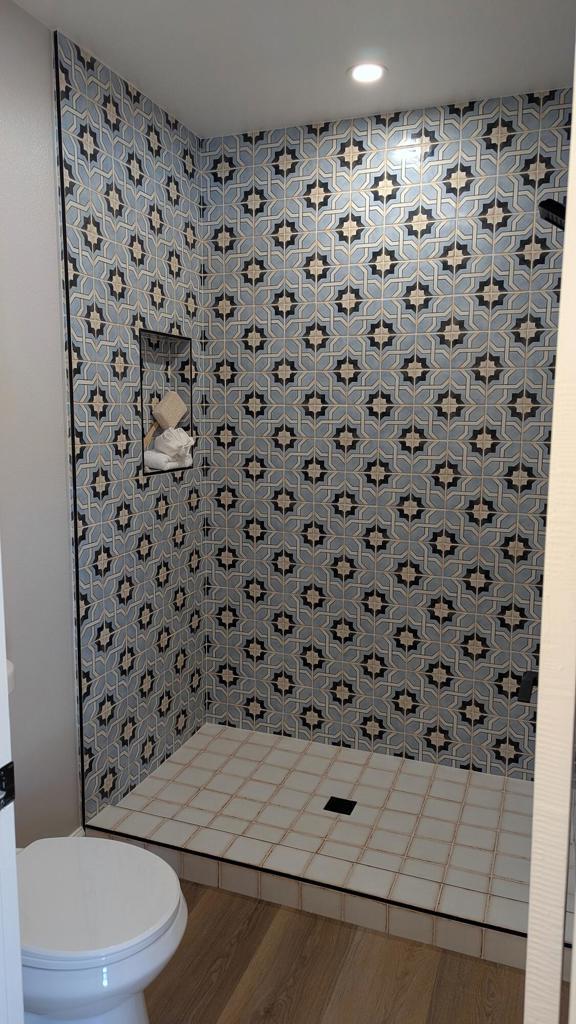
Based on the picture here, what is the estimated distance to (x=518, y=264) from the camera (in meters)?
2.59

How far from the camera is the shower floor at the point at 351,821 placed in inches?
86.5

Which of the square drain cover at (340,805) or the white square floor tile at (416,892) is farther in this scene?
the square drain cover at (340,805)

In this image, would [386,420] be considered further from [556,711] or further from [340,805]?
[556,711]

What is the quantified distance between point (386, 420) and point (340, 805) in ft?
4.71

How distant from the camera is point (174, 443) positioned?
2.81 m

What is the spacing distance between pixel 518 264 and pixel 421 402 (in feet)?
1.92

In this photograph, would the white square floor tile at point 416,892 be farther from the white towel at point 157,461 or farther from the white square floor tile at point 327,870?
the white towel at point 157,461

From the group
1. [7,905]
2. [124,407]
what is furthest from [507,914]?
[124,407]

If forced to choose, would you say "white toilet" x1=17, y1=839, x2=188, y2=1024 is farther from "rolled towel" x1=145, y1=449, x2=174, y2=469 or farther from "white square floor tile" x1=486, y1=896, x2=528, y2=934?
"rolled towel" x1=145, y1=449, x2=174, y2=469

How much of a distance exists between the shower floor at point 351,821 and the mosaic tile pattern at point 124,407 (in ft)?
0.71

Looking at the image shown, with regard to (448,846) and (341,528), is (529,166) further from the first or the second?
(448,846)

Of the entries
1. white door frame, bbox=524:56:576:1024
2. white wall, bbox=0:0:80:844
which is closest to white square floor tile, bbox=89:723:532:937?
white wall, bbox=0:0:80:844

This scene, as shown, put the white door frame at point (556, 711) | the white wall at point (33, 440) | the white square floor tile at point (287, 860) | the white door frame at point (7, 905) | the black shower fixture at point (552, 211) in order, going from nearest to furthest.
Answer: the white door frame at point (556, 711) < the white door frame at point (7, 905) < the black shower fixture at point (552, 211) < the white wall at point (33, 440) < the white square floor tile at point (287, 860)

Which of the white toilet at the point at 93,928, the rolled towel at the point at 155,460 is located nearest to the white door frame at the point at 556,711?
the white toilet at the point at 93,928
